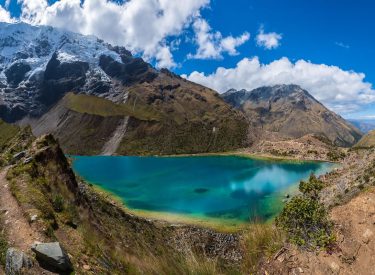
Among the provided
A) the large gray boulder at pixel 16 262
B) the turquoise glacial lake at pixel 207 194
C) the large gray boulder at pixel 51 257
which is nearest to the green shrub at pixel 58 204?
the large gray boulder at pixel 51 257

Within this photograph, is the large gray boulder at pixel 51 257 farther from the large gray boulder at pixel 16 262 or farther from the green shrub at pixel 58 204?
the green shrub at pixel 58 204

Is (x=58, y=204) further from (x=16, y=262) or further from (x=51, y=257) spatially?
(x=16, y=262)

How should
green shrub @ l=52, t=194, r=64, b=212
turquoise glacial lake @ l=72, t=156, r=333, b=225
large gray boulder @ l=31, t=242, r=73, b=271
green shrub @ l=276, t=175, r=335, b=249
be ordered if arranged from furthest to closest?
turquoise glacial lake @ l=72, t=156, r=333, b=225 → green shrub @ l=52, t=194, r=64, b=212 → large gray boulder @ l=31, t=242, r=73, b=271 → green shrub @ l=276, t=175, r=335, b=249

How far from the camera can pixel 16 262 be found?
10.9m

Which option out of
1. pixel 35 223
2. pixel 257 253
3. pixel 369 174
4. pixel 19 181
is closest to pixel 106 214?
pixel 19 181

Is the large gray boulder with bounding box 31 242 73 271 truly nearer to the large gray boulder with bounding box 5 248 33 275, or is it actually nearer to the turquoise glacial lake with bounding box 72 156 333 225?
the large gray boulder with bounding box 5 248 33 275

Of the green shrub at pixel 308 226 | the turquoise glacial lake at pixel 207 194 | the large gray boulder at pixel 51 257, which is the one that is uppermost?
the green shrub at pixel 308 226

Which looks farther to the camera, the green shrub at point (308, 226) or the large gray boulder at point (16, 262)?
the green shrub at point (308, 226)

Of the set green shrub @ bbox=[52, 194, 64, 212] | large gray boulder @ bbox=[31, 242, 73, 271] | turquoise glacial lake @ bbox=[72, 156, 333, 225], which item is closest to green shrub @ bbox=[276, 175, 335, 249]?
large gray boulder @ bbox=[31, 242, 73, 271]

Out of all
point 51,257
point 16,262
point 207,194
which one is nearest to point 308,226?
point 51,257

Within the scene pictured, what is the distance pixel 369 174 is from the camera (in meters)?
46.5

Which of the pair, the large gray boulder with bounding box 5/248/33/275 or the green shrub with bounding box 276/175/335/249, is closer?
the large gray boulder with bounding box 5/248/33/275

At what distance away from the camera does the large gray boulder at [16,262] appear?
10.7m

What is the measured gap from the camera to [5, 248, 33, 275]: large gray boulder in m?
10.7
